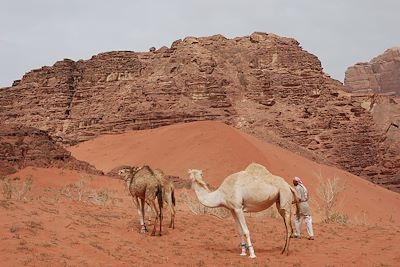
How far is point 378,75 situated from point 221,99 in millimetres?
52727

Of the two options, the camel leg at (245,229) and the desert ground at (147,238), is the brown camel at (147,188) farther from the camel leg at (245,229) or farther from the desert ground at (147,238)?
the camel leg at (245,229)

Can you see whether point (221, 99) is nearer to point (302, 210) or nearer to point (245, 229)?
point (302, 210)

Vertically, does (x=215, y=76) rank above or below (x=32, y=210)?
above

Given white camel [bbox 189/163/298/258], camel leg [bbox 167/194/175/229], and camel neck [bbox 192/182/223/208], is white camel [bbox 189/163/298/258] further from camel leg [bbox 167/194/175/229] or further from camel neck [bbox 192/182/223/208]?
camel leg [bbox 167/194/175/229]

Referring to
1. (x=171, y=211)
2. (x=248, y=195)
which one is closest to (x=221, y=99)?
(x=171, y=211)

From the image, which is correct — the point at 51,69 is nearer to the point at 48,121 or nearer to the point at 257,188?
the point at 48,121

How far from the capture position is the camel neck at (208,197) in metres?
11.5

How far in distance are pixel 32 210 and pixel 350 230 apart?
911cm

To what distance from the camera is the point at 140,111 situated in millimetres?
48094

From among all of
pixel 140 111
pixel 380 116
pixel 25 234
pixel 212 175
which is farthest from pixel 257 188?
pixel 380 116

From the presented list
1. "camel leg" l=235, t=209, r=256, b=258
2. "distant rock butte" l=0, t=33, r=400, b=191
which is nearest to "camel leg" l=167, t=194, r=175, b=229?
"camel leg" l=235, t=209, r=256, b=258

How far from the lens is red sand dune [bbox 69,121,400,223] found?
3253 cm

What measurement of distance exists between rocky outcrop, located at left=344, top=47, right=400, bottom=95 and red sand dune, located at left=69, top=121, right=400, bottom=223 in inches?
2170

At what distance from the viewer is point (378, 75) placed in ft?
300
